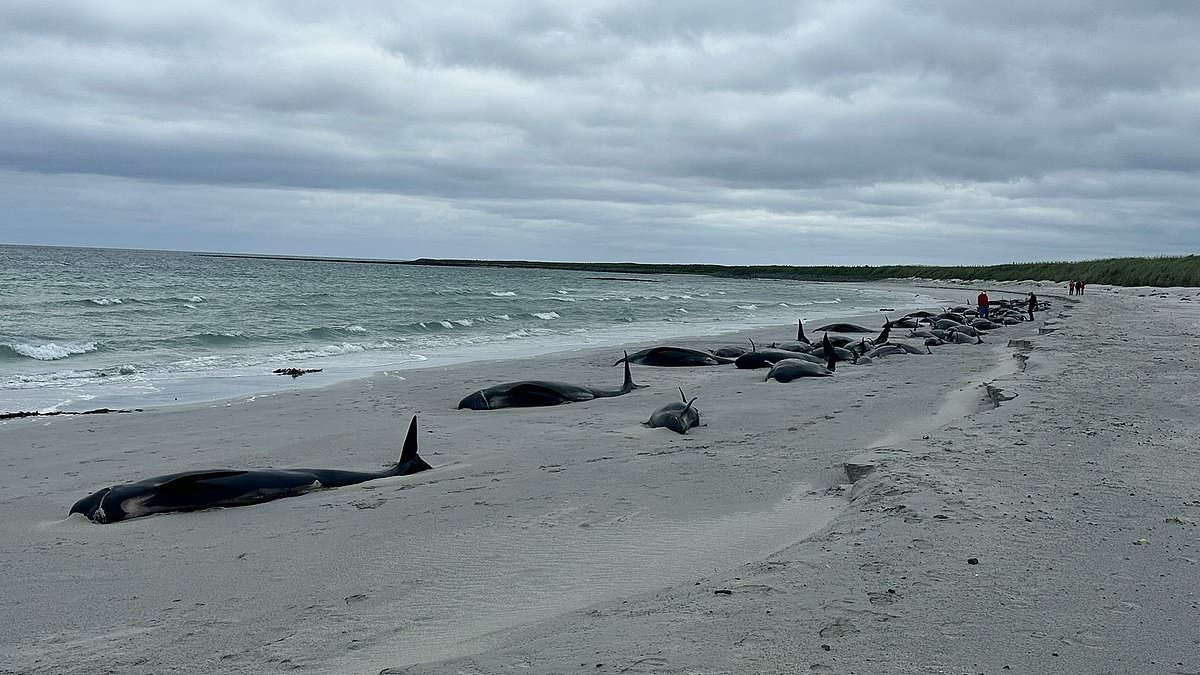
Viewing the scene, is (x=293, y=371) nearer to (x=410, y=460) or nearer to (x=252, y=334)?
(x=252, y=334)

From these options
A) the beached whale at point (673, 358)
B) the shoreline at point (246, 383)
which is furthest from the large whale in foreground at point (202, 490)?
the beached whale at point (673, 358)

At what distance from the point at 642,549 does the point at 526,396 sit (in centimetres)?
669

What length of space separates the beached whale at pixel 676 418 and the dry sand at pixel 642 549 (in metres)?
0.18

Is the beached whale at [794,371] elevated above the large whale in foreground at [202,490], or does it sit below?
above

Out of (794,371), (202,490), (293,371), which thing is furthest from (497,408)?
(293,371)

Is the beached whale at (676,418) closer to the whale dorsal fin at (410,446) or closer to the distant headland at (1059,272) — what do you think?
the whale dorsal fin at (410,446)

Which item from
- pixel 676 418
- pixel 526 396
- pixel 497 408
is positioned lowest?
pixel 497 408

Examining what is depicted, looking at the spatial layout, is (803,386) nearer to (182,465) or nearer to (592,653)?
(182,465)

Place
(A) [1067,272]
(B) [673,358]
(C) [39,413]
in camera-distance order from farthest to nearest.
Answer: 1. (A) [1067,272]
2. (B) [673,358]
3. (C) [39,413]

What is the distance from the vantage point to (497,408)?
1153cm

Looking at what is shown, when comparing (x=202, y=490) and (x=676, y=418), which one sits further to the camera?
(x=676, y=418)

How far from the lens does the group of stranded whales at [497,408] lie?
6488 mm

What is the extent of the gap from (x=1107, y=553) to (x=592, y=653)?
9.28 feet

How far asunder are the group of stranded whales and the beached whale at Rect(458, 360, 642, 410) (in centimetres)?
1
